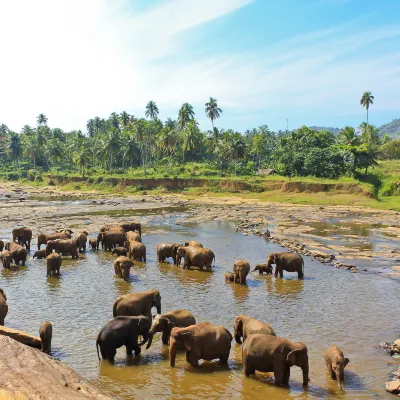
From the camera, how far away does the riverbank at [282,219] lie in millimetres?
28797

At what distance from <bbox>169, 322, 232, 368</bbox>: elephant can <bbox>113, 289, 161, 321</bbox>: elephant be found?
2720 mm

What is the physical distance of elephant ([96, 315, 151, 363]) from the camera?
12305 mm

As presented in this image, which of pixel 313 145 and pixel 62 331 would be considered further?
pixel 313 145

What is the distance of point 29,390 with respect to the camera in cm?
642

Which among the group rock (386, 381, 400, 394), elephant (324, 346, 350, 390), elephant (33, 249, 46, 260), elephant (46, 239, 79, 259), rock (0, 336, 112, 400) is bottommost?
rock (386, 381, 400, 394)

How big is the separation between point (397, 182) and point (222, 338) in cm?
5541

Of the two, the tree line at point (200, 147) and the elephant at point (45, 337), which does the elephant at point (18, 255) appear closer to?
the elephant at point (45, 337)

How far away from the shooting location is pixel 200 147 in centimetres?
10688

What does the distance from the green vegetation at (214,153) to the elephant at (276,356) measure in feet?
176

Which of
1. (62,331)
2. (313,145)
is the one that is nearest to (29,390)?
(62,331)

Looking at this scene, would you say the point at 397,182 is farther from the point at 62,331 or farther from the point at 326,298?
the point at 62,331

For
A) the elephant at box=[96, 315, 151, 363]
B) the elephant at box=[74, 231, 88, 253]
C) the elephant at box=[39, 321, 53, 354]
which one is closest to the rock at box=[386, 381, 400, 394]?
the elephant at box=[96, 315, 151, 363]

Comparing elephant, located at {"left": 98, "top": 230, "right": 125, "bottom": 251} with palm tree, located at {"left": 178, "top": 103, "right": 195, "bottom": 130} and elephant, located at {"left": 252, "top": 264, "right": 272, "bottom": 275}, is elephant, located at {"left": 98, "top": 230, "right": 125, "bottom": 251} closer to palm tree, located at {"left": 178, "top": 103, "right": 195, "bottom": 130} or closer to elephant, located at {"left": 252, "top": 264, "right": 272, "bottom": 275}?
elephant, located at {"left": 252, "top": 264, "right": 272, "bottom": 275}

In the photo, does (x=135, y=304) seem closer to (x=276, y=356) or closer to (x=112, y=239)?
(x=276, y=356)
